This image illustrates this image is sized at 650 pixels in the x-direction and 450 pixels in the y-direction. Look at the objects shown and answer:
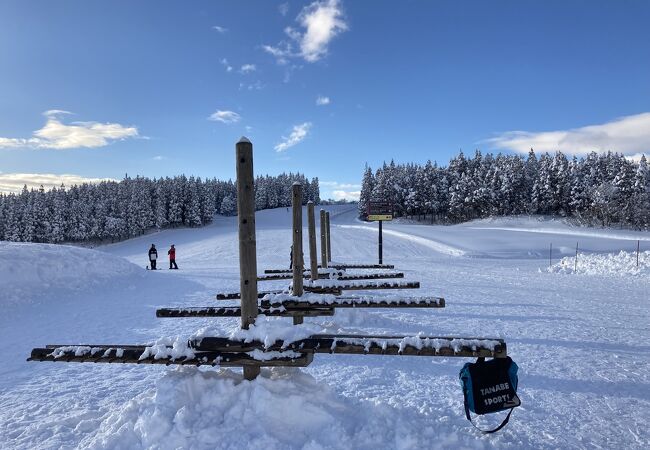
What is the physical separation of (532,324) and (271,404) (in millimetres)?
7596

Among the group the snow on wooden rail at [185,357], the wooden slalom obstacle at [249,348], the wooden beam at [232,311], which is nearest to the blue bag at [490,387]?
the wooden slalom obstacle at [249,348]

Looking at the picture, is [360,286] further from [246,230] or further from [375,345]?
[246,230]

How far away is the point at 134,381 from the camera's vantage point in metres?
5.96

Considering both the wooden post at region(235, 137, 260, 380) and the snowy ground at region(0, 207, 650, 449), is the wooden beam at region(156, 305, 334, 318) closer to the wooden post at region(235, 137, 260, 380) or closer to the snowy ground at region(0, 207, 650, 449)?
the snowy ground at region(0, 207, 650, 449)

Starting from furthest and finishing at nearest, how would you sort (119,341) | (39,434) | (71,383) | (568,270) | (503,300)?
(568,270) → (503,300) → (119,341) → (71,383) → (39,434)

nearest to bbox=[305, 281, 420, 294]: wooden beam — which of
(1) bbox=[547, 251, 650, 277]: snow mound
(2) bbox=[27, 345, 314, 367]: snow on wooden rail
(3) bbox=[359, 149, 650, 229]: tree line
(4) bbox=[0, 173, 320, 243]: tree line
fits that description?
(2) bbox=[27, 345, 314, 367]: snow on wooden rail

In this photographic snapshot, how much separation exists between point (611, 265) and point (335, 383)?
1889 centimetres

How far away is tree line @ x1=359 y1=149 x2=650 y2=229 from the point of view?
195 ft

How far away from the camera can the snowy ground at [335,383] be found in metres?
4.06

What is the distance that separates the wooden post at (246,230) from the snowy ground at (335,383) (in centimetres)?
57

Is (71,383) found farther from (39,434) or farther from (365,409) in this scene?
(365,409)

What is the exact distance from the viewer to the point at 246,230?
4605mm

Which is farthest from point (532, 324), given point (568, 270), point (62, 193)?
point (62, 193)

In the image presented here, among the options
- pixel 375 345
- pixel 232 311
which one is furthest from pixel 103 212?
pixel 375 345
